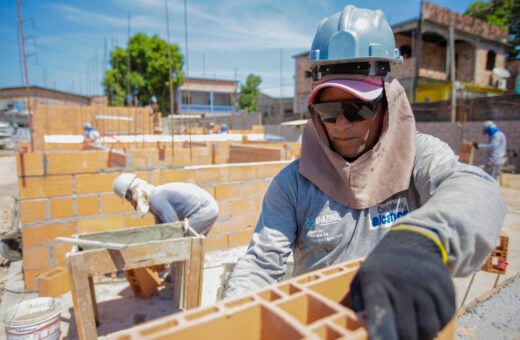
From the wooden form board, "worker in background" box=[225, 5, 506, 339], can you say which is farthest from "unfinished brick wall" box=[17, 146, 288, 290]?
"worker in background" box=[225, 5, 506, 339]

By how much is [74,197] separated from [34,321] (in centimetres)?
186

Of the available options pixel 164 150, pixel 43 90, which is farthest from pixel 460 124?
A: pixel 43 90

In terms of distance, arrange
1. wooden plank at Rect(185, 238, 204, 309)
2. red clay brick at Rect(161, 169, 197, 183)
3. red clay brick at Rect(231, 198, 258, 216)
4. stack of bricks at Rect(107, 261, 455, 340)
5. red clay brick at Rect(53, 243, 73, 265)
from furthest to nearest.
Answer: red clay brick at Rect(231, 198, 258, 216), red clay brick at Rect(161, 169, 197, 183), red clay brick at Rect(53, 243, 73, 265), wooden plank at Rect(185, 238, 204, 309), stack of bricks at Rect(107, 261, 455, 340)

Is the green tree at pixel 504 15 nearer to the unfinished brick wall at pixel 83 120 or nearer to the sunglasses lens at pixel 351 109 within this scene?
the unfinished brick wall at pixel 83 120

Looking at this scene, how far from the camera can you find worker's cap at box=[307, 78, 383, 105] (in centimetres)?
141

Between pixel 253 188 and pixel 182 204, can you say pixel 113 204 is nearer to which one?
pixel 182 204

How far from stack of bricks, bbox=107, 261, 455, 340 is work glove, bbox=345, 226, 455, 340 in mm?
42

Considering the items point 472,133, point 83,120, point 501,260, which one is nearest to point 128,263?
point 501,260

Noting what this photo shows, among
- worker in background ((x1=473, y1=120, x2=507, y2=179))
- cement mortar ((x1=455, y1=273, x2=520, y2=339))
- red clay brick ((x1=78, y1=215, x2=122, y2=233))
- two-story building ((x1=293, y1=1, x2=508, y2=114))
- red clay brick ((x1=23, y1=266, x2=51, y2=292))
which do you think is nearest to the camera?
cement mortar ((x1=455, y1=273, x2=520, y2=339))

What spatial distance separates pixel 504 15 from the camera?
25.8 meters

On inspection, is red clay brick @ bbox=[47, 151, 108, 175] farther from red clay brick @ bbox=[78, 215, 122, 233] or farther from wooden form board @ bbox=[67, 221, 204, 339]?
wooden form board @ bbox=[67, 221, 204, 339]

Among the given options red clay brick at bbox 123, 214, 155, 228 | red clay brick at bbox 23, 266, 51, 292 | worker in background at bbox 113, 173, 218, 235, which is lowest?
red clay brick at bbox 23, 266, 51, 292

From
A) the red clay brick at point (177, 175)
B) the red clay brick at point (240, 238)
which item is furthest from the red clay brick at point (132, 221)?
the red clay brick at point (240, 238)

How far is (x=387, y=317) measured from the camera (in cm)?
63
